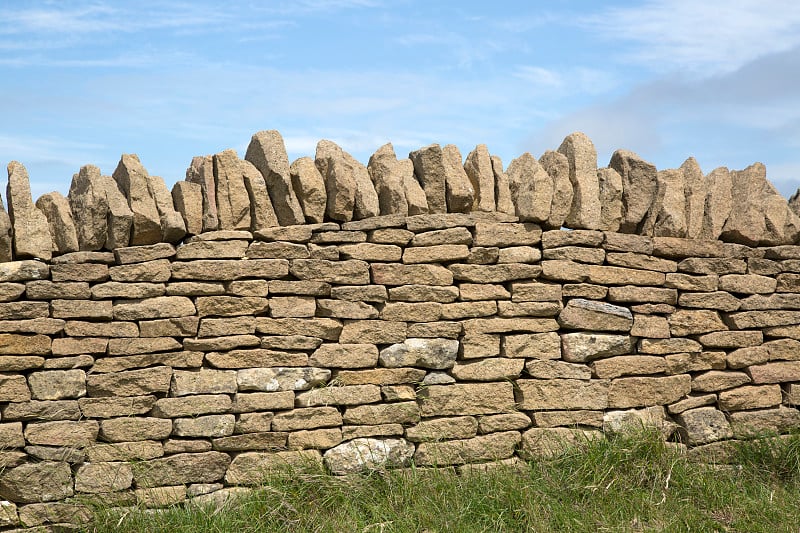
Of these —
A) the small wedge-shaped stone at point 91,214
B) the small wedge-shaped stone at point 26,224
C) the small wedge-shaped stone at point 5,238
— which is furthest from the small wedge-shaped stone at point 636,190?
the small wedge-shaped stone at point 5,238

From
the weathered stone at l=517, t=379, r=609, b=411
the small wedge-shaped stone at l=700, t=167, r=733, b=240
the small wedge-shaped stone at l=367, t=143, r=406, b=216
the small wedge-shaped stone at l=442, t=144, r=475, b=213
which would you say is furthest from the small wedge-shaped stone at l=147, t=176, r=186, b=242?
the small wedge-shaped stone at l=700, t=167, r=733, b=240

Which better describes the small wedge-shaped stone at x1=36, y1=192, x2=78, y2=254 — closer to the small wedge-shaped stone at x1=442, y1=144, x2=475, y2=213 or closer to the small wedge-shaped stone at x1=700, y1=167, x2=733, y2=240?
the small wedge-shaped stone at x1=442, y1=144, x2=475, y2=213

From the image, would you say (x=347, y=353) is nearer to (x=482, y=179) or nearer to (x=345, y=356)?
(x=345, y=356)

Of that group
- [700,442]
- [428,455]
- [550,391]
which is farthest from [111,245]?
[700,442]

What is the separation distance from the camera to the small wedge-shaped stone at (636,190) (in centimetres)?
528

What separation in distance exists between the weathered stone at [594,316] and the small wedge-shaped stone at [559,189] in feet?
1.66

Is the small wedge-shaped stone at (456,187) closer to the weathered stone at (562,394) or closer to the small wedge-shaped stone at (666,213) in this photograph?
the weathered stone at (562,394)

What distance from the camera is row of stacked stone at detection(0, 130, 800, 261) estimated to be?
4.50 meters

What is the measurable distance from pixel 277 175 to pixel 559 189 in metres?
1.69

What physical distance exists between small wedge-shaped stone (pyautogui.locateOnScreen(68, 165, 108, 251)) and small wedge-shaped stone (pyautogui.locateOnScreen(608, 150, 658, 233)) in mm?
3071

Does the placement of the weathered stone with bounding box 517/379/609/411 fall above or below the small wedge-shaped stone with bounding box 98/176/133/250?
below

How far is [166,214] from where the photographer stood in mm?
4520

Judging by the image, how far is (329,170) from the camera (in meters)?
4.79

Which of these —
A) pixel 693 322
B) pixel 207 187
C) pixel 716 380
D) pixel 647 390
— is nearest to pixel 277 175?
pixel 207 187
